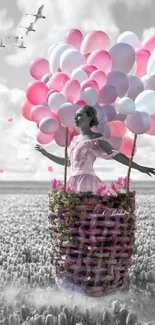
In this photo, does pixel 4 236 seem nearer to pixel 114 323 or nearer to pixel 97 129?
pixel 97 129

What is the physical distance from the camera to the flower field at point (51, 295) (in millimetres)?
5004

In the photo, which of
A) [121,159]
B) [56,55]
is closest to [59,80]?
[56,55]

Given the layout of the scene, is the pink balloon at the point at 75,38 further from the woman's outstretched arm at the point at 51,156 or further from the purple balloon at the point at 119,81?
the woman's outstretched arm at the point at 51,156

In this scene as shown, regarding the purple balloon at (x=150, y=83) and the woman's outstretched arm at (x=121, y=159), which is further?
the purple balloon at (x=150, y=83)

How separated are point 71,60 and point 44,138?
3.43ft

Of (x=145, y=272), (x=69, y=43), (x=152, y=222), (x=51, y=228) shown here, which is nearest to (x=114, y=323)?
(x=51, y=228)

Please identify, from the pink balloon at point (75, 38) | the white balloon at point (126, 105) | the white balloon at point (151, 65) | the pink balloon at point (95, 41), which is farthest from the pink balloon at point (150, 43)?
the white balloon at point (126, 105)

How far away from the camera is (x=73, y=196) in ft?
18.6

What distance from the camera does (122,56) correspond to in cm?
600

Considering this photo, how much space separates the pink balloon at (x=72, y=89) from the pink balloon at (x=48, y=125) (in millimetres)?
326

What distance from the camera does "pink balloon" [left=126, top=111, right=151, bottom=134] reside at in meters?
5.82

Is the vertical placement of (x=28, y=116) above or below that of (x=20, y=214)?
above

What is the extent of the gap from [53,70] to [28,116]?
0.65 meters

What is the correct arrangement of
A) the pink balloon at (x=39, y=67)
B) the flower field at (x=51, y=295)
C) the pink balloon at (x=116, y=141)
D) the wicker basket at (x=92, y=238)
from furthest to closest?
1. the pink balloon at (x=39, y=67)
2. the pink balloon at (x=116, y=141)
3. the wicker basket at (x=92, y=238)
4. the flower field at (x=51, y=295)
